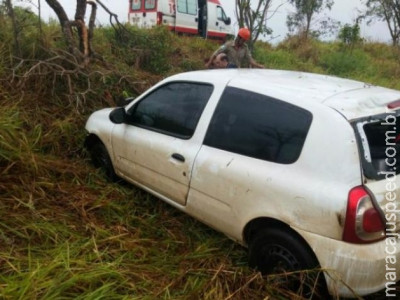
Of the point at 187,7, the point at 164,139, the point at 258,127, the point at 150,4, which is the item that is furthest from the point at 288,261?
the point at 187,7

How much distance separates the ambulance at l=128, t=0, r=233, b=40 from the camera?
14.3m

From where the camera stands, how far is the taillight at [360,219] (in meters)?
2.18

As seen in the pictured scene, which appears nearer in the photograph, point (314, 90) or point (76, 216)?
point (314, 90)

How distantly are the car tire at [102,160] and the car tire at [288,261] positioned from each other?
2.00 meters

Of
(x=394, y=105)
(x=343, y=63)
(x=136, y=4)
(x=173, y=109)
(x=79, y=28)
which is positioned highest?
(x=136, y=4)

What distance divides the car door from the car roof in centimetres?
23

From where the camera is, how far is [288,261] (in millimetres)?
2498

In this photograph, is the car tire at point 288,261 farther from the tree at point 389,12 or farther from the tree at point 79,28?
the tree at point 389,12

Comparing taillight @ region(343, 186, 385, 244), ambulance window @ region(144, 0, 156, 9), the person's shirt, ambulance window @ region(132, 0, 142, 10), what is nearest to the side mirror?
taillight @ region(343, 186, 385, 244)

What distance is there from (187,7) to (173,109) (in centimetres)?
1274

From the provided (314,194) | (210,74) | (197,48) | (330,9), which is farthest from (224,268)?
(330,9)

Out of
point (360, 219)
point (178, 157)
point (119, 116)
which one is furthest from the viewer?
point (119, 116)

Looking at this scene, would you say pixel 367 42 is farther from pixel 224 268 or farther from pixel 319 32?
pixel 224 268

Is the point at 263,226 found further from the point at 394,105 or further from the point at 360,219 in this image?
the point at 394,105
